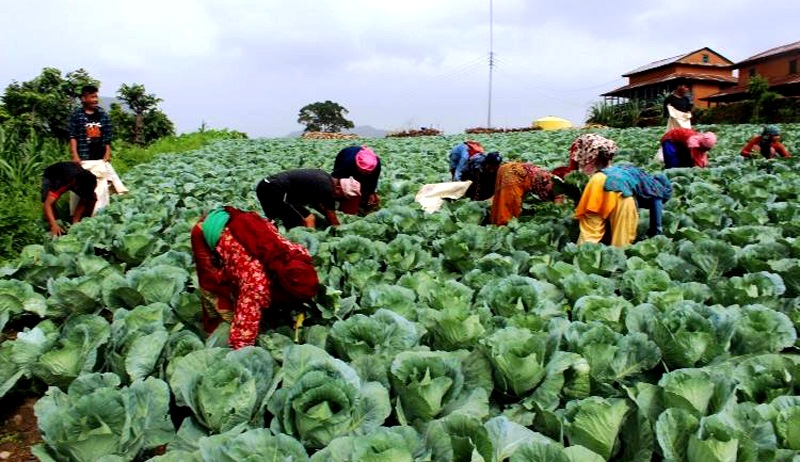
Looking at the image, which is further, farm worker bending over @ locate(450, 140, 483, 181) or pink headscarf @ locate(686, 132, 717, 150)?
pink headscarf @ locate(686, 132, 717, 150)

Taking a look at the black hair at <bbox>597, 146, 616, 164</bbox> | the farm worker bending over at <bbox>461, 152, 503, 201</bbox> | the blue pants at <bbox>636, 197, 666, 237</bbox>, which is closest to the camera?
the blue pants at <bbox>636, 197, 666, 237</bbox>

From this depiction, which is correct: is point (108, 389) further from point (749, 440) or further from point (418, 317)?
point (749, 440)

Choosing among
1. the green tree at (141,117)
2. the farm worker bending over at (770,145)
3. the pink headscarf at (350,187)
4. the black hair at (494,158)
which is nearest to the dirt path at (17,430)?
the pink headscarf at (350,187)

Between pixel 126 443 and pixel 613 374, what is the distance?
1827mm

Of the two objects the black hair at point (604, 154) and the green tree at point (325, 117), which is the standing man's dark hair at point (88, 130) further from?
the green tree at point (325, 117)

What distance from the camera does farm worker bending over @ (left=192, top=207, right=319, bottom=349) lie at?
2.75 m

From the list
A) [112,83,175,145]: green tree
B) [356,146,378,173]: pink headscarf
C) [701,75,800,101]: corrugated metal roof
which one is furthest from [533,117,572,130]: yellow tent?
[356,146,378,173]: pink headscarf

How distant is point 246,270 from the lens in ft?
9.16

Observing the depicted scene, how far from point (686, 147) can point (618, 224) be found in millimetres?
5038

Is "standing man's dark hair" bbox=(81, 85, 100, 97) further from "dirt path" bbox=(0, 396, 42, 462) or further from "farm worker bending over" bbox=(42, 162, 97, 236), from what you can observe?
"dirt path" bbox=(0, 396, 42, 462)

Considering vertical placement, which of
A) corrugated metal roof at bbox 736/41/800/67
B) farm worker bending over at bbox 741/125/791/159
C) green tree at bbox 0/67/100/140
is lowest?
farm worker bending over at bbox 741/125/791/159

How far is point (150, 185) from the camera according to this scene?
8.87 meters

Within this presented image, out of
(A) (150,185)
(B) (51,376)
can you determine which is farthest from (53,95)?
(B) (51,376)

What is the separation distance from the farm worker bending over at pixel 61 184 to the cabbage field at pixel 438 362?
83.3 inches
